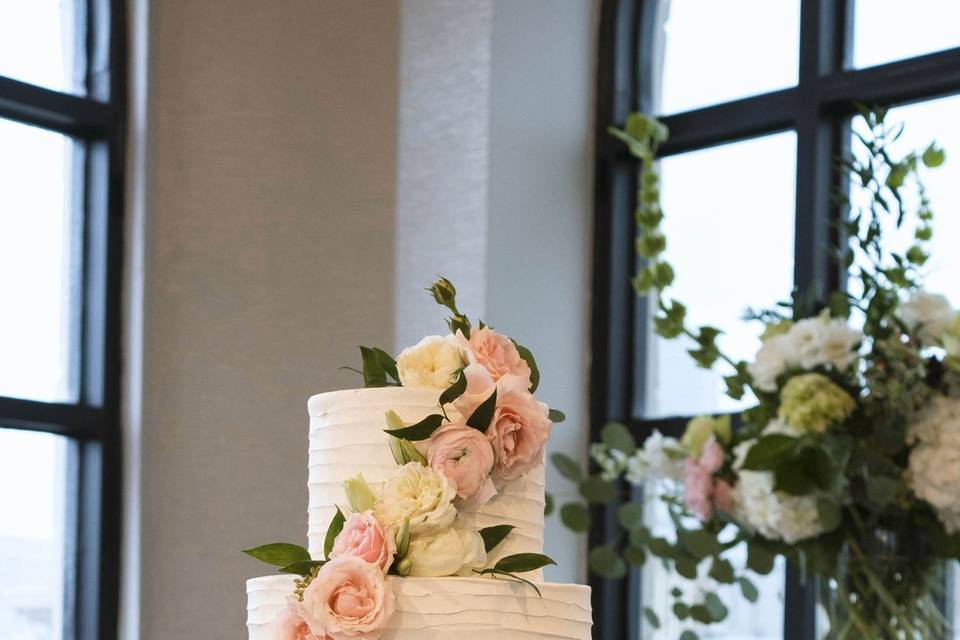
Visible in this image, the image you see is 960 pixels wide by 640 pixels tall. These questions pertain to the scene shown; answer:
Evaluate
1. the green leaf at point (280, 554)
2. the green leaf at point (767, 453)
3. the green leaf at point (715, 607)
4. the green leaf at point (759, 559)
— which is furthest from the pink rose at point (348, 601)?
the green leaf at point (715, 607)

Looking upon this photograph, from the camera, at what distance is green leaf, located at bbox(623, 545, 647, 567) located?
3.08 meters

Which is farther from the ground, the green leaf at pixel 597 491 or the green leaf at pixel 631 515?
the green leaf at pixel 597 491

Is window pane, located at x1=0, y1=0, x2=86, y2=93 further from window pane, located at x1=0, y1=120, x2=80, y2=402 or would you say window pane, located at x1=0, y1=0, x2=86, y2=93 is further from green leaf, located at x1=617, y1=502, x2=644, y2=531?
green leaf, located at x1=617, y1=502, x2=644, y2=531

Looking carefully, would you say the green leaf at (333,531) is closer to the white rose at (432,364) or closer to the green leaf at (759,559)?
the white rose at (432,364)

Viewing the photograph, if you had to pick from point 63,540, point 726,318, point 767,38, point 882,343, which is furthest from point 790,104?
point 63,540

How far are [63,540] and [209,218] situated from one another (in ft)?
2.64

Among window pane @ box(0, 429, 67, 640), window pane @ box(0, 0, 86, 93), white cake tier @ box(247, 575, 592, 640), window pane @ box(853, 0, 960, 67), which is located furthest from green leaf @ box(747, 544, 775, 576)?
window pane @ box(0, 0, 86, 93)

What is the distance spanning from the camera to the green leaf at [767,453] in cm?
224

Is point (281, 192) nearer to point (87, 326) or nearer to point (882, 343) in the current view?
point (87, 326)

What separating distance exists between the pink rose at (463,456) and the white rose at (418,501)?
0.01m

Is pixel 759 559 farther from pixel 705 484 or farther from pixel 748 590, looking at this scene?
pixel 748 590

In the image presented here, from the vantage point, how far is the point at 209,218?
3279 mm

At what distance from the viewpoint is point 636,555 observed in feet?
10.2

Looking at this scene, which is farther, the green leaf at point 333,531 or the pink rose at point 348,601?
the green leaf at point 333,531
